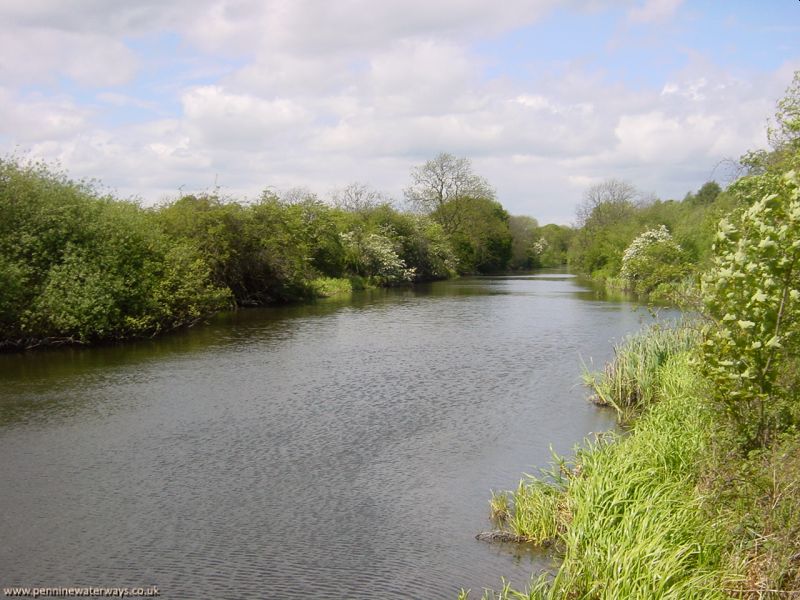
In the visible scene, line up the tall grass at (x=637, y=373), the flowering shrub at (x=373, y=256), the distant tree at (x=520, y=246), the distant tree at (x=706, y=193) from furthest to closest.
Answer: the distant tree at (x=520, y=246) < the distant tree at (x=706, y=193) < the flowering shrub at (x=373, y=256) < the tall grass at (x=637, y=373)

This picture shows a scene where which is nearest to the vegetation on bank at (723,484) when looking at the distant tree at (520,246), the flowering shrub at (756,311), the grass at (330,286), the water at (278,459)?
the flowering shrub at (756,311)

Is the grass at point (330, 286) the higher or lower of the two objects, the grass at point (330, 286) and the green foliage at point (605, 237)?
the lower

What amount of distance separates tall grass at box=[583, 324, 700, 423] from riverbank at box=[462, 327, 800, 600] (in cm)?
367

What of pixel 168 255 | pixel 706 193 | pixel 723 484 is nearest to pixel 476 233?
pixel 706 193

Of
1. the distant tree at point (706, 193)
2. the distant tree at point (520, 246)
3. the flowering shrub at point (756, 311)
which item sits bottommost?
the flowering shrub at point (756, 311)

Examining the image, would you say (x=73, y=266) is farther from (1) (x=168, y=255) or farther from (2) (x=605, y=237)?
(2) (x=605, y=237)

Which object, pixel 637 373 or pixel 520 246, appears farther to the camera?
pixel 520 246

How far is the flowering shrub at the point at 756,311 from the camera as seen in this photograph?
261 inches

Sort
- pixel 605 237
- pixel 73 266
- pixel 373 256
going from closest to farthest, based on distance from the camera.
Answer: pixel 73 266 → pixel 373 256 → pixel 605 237

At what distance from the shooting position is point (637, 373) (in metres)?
14.7

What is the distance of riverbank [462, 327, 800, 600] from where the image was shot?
6172 mm

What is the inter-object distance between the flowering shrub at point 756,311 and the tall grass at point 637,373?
6467 millimetres

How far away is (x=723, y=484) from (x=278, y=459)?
745cm

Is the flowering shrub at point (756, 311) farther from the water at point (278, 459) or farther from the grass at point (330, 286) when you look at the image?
the grass at point (330, 286)
